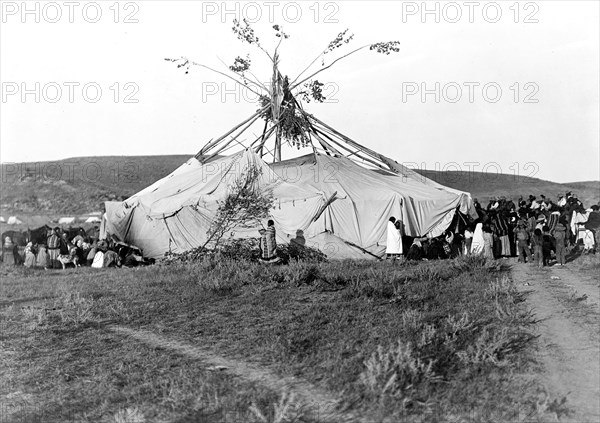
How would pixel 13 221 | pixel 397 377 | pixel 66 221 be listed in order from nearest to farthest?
pixel 397 377, pixel 13 221, pixel 66 221

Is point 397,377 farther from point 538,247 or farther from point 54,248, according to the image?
point 54,248

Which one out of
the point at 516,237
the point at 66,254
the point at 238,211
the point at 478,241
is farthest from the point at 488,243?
the point at 66,254

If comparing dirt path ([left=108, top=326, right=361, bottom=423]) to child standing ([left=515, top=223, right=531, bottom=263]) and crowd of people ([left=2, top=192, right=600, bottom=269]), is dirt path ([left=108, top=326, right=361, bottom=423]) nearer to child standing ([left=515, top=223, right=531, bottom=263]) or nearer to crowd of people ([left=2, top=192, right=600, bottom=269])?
crowd of people ([left=2, top=192, right=600, bottom=269])

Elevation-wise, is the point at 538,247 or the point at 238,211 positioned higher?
the point at 238,211

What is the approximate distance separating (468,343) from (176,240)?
1049 cm

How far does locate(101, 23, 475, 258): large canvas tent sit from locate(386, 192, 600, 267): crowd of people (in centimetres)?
54

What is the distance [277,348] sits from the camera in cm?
711

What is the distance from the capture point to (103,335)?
8258mm

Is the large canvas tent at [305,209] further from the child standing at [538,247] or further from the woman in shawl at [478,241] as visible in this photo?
the child standing at [538,247]

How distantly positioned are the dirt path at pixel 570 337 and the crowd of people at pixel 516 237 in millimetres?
2375

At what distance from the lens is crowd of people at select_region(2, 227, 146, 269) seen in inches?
629

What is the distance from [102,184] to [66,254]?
2921cm

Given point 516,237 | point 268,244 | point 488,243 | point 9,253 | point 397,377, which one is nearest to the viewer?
point 397,377

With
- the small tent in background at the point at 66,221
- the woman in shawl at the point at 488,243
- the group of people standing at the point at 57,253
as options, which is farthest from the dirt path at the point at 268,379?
the small tent in background at the point at 66,221
